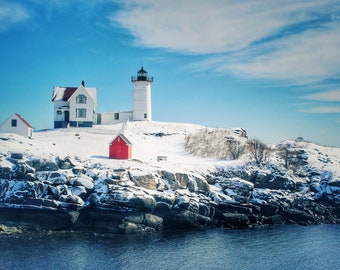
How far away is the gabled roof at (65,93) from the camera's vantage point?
7125 cm

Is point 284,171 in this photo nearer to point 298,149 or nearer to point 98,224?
point 298,149

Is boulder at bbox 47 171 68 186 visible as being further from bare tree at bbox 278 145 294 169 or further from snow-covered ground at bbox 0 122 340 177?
bare tree at bbox 278 145 294 169

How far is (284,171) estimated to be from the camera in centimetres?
5497

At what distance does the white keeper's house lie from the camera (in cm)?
6962

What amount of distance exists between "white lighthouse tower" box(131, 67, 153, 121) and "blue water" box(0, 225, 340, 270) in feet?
130

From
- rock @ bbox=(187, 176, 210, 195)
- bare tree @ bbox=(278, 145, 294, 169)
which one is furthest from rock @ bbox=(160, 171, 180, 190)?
bare tree @ bbox=(278, 145, 294, 169)

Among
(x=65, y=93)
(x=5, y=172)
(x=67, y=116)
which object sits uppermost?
(x=65, y=93)

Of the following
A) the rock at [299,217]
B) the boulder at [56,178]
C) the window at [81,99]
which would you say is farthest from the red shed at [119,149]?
the rock at [299,217]

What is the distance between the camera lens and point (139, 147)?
62062 millimetres

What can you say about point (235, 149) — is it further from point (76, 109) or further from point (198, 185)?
point (76, 109)

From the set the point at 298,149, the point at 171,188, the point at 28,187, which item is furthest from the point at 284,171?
the point at 28,187

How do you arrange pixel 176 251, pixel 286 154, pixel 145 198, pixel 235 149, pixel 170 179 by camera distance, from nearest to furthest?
pixel 176 251 → pixel 145 198 → pixel 170 179 → pixel 286 154 → pixel 235 149

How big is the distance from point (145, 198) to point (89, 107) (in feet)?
102

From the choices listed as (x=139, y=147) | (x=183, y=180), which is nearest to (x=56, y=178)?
(x=183, y=180)
